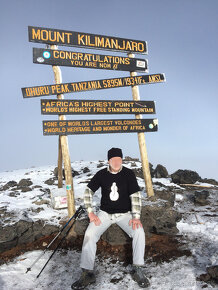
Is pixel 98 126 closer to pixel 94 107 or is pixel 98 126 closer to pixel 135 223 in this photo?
pixel 94 107

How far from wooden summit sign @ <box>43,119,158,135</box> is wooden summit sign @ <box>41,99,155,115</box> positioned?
37 cm

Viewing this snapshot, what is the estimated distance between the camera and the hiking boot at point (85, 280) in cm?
427

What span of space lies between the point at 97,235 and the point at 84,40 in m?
7.48

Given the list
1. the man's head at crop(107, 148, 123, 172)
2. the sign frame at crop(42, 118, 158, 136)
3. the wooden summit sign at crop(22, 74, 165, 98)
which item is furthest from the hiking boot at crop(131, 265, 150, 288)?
the wooden summit sign at crop(22, 74, 165, 98)

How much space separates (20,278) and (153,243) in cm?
335

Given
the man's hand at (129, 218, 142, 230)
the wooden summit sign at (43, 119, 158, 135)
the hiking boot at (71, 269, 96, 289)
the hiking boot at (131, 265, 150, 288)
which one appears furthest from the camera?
the wooden summit sign at (43, 119, 158, 135)

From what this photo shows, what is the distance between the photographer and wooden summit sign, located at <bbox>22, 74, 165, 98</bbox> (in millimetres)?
8242

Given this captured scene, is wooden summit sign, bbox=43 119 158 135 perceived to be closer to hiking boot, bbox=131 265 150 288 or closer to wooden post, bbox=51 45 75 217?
wooden post, bbox=51 45 75 217

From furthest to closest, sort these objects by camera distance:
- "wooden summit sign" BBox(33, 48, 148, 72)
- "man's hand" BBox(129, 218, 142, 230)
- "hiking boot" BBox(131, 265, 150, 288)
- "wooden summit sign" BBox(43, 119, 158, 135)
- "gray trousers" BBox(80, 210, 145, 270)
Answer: "wooden summit sign" BBox(33, 48, 148, 72) → "wooden summit sign" BBox(43, 119, 158, 135) → "man's hand" BBox(129, 218, 142, 230) → "gray trousers" BBox(80, 210, 145, 270) → "hiking boot" BBox(131, 265, 150, 288)

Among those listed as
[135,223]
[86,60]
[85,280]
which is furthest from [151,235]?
[86,60]

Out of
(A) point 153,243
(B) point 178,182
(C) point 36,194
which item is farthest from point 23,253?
(B) point 178,182

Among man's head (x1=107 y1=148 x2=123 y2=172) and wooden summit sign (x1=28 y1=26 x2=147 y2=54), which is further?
wooden summit sign (x1=28 y1=26 x2=147 y2=54)

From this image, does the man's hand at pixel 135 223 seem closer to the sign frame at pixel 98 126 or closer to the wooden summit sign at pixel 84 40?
the sign frame at pixel 98 126

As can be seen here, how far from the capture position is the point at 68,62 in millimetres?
8602
